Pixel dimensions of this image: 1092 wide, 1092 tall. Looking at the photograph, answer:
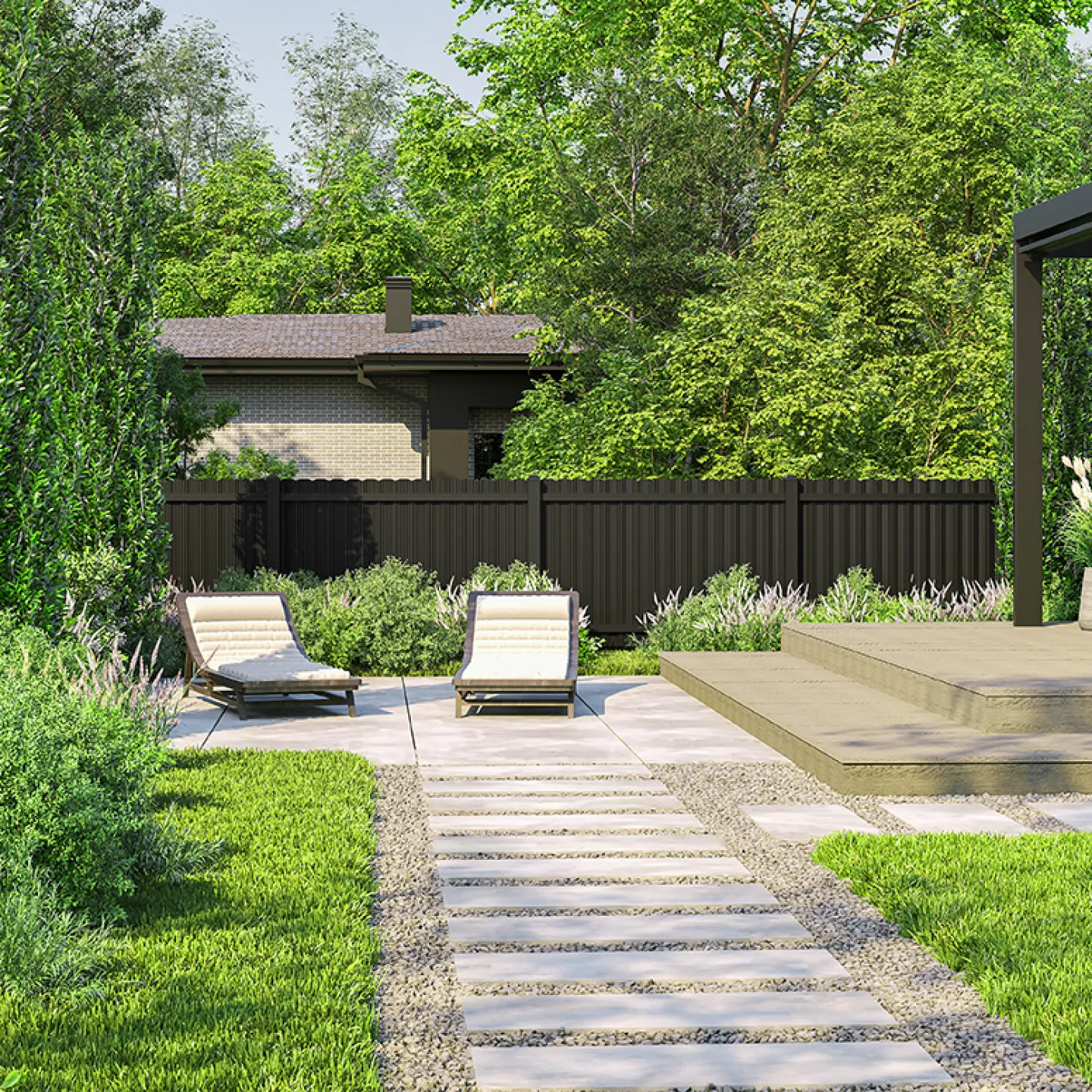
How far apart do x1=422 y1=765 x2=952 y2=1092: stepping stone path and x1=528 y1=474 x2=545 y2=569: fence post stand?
7867 millimetres

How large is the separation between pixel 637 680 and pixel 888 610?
3121 millimetres

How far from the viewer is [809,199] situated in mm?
18703

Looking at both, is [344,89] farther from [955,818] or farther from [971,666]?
[955,818]

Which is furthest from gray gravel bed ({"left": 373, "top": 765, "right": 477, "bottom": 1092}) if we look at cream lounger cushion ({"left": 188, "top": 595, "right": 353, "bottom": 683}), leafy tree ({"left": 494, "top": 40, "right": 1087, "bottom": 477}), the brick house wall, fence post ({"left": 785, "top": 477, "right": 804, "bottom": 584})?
the brick house wall

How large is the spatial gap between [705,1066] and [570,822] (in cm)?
→ 312

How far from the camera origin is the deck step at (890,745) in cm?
737

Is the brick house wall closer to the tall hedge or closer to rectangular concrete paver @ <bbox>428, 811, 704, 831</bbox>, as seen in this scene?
the tall hedge

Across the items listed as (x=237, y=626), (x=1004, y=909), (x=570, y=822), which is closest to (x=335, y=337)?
(x=237, y=626)

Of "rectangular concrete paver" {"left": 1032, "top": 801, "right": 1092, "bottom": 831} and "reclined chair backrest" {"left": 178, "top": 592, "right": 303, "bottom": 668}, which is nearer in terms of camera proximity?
"rectangular concrete paver" {"left": 1032, "top": 801, "right": 1092, "bottom": 831}

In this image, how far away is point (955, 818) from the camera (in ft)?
22.4

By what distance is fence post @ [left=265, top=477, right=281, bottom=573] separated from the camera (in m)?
14.8

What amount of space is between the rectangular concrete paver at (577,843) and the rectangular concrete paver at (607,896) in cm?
59

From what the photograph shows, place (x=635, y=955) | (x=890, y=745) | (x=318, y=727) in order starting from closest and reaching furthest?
(x=635, y=955)
(x=890, y=745)
(x=318, y=727)

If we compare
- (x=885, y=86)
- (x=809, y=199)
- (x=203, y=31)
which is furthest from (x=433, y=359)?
(x=203, y=31)
